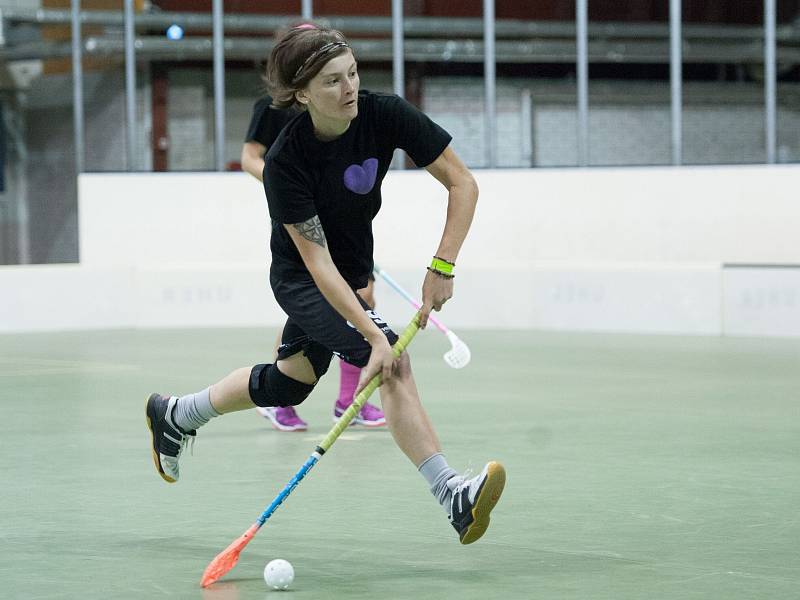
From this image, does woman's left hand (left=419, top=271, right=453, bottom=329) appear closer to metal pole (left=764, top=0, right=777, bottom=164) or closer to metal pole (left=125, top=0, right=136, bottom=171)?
metal pole (left=764, top=0, right=777, bottom=164)

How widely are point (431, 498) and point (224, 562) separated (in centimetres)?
113

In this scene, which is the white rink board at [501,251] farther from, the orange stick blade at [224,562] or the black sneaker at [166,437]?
the orange stick blade at [224,562]

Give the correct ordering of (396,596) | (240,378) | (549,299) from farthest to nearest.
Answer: (549,299), (240,378), (396,596)

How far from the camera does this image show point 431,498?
4543 millimetres

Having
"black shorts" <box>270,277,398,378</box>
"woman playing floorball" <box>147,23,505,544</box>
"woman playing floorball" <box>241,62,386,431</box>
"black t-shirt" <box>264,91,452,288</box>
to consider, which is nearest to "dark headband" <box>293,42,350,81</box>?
"woman playing floorball" <box>147,23,505,544</box>

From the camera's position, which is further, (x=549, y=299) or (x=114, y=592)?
(x=549, y=299)

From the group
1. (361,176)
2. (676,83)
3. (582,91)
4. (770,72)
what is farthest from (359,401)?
(582,91)

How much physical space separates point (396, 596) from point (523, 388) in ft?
13.4

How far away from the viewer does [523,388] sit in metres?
7.38

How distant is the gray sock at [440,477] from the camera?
363 centimetres

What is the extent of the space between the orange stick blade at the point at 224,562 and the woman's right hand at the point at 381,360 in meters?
0.48

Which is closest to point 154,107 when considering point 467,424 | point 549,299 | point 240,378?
point 549,299

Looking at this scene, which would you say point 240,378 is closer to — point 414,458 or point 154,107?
point 414,458

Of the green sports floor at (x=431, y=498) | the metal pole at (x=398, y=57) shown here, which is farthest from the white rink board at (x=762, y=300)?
the metal pole at (x=398, y=57)
